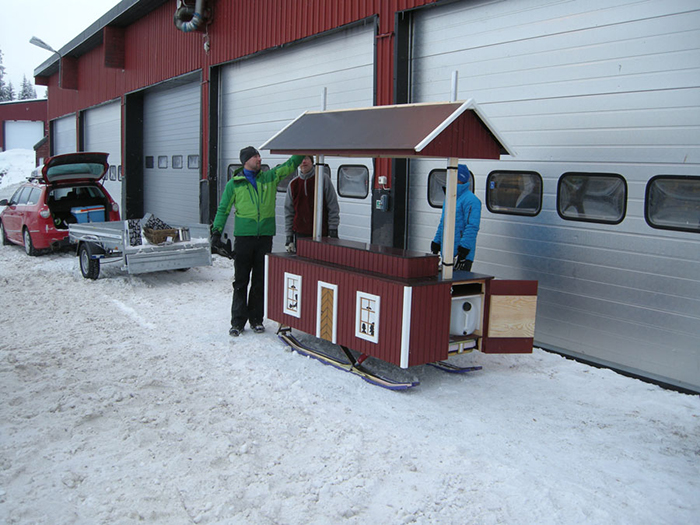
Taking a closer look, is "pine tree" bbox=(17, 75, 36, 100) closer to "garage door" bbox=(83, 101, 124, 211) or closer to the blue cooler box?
"garage door" bbox=(83, 101, 124, 211)

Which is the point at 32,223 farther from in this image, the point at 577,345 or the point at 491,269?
the point at 577,345

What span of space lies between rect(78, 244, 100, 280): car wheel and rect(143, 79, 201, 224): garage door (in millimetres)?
5395

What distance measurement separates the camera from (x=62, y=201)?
1298 cm

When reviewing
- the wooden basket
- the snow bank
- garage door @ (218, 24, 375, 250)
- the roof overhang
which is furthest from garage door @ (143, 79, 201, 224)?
the snow bank

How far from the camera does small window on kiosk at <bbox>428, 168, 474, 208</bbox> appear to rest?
8572 millimetres

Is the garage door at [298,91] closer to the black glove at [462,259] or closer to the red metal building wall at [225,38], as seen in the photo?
the red metal building wall at [225,38]

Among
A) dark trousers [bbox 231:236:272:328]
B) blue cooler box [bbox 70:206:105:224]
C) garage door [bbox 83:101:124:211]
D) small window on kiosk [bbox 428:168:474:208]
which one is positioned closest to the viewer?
dark trousers [bbox 231:236:272:328]

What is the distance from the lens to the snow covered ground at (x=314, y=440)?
369 cm

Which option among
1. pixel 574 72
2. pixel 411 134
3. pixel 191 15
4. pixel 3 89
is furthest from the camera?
pixel 3 89

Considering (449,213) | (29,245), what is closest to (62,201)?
(29,245)

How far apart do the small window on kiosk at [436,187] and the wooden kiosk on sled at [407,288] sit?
2.48 meters

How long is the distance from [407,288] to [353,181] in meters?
5.30

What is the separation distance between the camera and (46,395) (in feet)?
17.4

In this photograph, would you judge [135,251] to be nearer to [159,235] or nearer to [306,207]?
[159,235]
